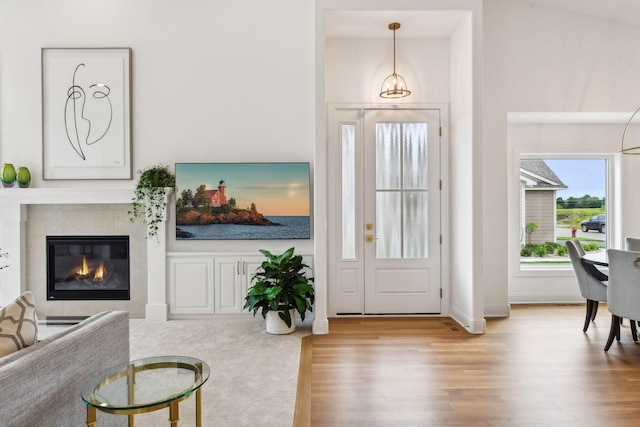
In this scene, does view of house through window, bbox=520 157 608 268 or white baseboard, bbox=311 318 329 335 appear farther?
view of house through window, bbox=520 157 608 268

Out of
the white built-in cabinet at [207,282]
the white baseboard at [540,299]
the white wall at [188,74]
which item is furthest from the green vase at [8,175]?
the white baseboard at [540,299]

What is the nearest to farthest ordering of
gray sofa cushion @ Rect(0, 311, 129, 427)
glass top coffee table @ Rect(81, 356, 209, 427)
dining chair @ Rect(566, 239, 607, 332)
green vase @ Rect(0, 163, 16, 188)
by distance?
gray sofa cushion @ Rect(0, 311, 129, 427) < glass top coffee table @ Rect(81, 356, 209, 427) < dining chair @ Rect(566, 239, 607, 332) < green vase @ Rect(0, 163, 16, 188)

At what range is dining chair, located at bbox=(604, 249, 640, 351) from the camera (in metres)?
3.30

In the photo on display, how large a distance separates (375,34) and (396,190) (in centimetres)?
177

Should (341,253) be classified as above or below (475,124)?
below

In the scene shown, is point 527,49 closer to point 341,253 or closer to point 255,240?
point 341,253

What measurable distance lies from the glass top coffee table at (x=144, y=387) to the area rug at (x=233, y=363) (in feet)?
2.23

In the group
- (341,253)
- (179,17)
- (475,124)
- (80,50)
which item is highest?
(179,17)

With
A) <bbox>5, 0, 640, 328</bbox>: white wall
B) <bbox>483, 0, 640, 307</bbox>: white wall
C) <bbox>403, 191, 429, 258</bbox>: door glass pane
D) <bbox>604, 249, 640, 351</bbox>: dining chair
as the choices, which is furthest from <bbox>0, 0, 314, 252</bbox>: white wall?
<bbox>604, 249, 640, 351</bbox>: dining chair

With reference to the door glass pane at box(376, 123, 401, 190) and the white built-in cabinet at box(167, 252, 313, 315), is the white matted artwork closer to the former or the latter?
the white built-in cabinet at box(167, 252, 313, 315)

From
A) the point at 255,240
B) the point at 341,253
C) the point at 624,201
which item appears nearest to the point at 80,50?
the point at 255,240

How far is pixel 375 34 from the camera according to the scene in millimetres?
4566

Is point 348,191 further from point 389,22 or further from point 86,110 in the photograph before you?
point 86,110

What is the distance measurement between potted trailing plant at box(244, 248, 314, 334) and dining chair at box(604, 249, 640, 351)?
2651mm
